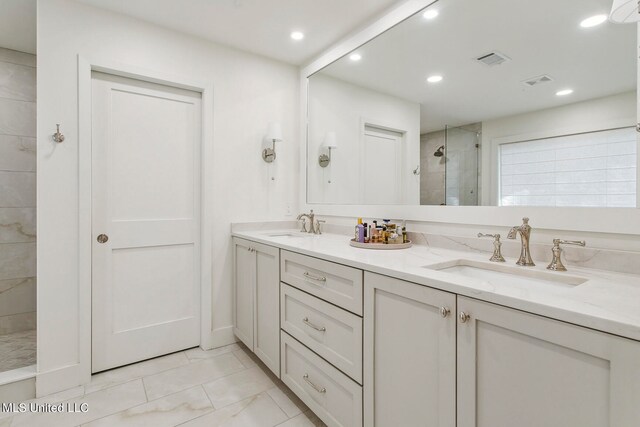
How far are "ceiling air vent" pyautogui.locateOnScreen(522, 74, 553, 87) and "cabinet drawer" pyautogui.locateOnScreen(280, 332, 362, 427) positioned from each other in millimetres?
1478

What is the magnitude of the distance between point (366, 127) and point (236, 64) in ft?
3.84

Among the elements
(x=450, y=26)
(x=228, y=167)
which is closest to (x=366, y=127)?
(x=450, y=26)

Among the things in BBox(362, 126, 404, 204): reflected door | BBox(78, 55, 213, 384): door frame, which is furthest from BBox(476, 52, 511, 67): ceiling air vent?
BBox(78, 55, 213, 384): door frame

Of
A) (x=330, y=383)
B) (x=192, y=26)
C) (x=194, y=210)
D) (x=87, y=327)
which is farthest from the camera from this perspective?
(x=194, y=210)

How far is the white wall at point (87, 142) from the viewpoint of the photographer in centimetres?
184

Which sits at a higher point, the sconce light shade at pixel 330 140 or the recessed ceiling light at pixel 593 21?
the recessed ceiling light at pixel 593 21

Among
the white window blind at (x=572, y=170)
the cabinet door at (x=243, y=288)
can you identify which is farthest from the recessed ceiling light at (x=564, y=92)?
the cabinet door at (x=243, y=288)

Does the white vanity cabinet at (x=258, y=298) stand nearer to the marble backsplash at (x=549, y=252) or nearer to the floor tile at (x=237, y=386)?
the floor tile at (x=237, y=386)

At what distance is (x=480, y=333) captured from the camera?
899mm

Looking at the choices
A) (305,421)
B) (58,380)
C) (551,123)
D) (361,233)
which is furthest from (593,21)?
(58,380)

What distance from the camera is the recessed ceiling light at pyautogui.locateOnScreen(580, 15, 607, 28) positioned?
1.18m

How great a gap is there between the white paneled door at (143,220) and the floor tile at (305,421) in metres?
1.14

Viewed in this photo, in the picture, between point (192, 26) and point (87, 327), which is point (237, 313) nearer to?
Result: point (87, 327)

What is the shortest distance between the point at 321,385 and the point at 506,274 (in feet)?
3.16
